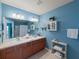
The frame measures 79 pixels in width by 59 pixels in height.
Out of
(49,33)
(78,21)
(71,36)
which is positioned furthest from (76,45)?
(49,33)

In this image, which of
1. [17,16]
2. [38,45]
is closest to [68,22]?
[38,45]

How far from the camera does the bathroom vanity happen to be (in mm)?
2163

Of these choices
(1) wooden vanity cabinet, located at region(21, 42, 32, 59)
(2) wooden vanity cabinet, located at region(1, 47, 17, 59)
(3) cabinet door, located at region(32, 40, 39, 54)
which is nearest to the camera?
(2) wooden vanity cabinet, located at region(1, 47, 17, 59)

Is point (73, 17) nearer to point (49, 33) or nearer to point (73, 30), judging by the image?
point (73, 30)

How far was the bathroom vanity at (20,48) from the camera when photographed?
7.10 feet

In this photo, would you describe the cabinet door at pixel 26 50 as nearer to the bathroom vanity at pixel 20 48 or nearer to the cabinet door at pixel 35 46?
the bathroom vanity at pixel 20 48

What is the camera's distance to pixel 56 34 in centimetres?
339

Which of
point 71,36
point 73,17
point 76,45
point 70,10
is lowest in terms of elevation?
point 76,45

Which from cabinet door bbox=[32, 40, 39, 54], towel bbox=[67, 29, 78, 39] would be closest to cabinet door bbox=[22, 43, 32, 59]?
cabinet door bbox=[32, 40, 39, 54]

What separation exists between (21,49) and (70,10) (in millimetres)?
2454

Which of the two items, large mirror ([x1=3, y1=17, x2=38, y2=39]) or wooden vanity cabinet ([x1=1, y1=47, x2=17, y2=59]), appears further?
large mirror ([x1=3, y1=17, x2=38, y2=39])

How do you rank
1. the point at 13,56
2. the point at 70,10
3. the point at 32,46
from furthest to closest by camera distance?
1. the point at 32,46
2. the point at 70,10
3. the point at 13,56

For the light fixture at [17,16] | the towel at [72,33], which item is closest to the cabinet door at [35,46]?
the light fixture at [17,16]

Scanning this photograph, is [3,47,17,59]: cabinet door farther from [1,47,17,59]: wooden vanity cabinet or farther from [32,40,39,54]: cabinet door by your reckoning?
[32,40,39,54]: cabinet door
